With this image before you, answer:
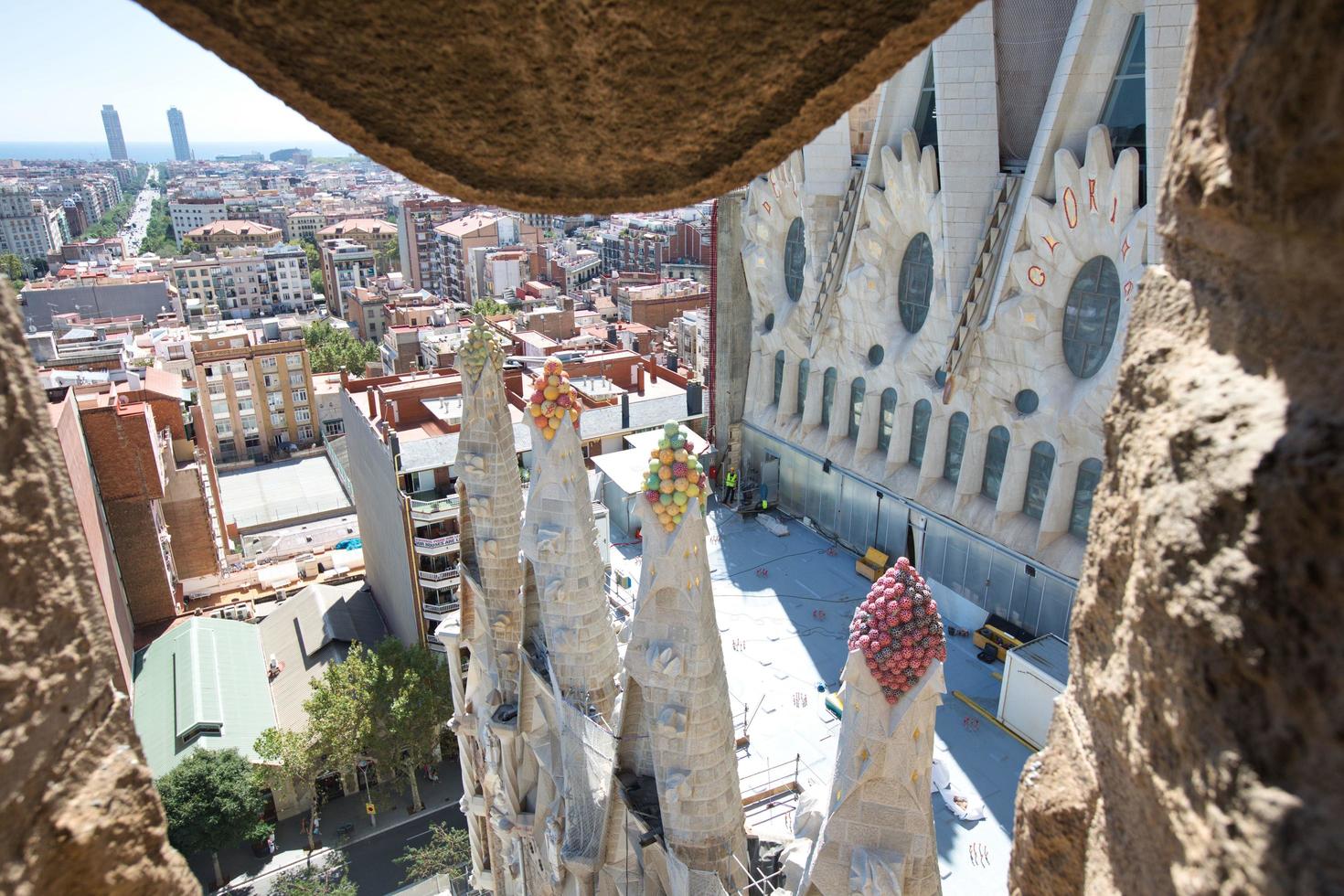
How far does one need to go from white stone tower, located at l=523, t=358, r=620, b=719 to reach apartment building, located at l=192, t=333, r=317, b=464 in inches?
1979

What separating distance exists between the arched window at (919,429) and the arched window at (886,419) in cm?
52

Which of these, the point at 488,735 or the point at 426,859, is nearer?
the point at 488,735

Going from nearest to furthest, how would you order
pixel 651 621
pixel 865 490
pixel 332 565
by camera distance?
1. pixel 651 621
2. pixel 865 490
3. pixel 332 565

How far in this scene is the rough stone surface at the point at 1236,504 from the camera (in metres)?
1.52

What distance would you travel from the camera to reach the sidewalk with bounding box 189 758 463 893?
72.8ft

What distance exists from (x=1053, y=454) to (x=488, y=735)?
12.1 meters

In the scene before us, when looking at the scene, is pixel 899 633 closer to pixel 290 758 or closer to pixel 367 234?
pixel 290 758

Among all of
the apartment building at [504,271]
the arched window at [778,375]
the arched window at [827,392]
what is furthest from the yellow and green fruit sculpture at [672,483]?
the apartment building at [504,271]

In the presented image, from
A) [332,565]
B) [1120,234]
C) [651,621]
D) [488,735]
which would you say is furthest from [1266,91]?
[332,565]

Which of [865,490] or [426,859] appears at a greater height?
[865,490]

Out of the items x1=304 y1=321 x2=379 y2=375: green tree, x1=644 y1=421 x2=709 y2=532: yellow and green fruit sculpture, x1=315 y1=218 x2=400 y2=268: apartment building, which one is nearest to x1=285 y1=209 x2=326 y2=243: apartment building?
x1=315 y1=218 x2=400 y2=268: apartment building

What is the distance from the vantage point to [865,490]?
2156 centimetres

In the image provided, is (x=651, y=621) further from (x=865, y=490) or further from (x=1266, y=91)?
(x=865, y=490)

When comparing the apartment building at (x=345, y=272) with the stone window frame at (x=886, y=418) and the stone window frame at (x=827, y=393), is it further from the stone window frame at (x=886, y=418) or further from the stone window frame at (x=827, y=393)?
the stone window frame at (x=886, y=418)
